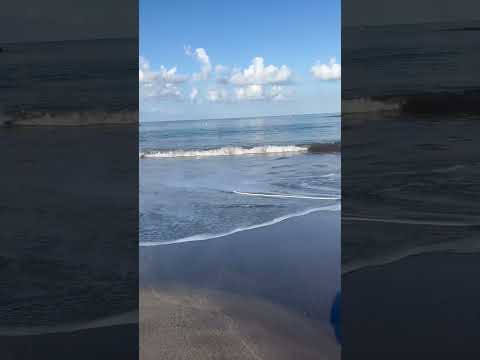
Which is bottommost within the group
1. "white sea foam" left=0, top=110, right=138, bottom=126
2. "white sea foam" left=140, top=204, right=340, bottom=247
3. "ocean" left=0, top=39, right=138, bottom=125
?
"white sea foam" left=140, top=204, right=340, bottom=247

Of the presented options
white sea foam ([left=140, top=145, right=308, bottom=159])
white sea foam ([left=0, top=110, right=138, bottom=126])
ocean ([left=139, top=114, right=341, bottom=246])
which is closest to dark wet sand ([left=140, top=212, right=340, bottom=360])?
ocean ([left=139, top=114, right=341, bottom=246])

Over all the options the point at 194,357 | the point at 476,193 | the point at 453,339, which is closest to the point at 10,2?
the point at 194,357

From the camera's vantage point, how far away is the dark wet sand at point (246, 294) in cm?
177

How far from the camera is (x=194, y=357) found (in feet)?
5.45

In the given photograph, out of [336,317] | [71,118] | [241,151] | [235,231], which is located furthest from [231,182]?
[71,118]

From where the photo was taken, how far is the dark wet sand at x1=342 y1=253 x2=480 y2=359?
1.19 metres

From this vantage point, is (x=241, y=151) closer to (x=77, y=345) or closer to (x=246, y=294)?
(x=246, y=294)

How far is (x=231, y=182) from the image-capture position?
614 centimetres

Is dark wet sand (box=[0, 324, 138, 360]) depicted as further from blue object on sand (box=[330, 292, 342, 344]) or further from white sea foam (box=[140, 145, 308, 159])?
white sea foam (box=[140, 145, 308, 159])

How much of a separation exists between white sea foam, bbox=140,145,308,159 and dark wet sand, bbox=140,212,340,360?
6272 millimetres

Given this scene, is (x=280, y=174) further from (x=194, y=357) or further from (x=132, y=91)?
(x=132, y=91)

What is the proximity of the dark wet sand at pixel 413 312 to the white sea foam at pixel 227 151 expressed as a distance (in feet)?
27.9

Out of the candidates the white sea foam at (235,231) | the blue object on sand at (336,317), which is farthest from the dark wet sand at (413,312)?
the white sea foam at (235,231)

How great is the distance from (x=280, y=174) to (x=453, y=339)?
5.50 m
